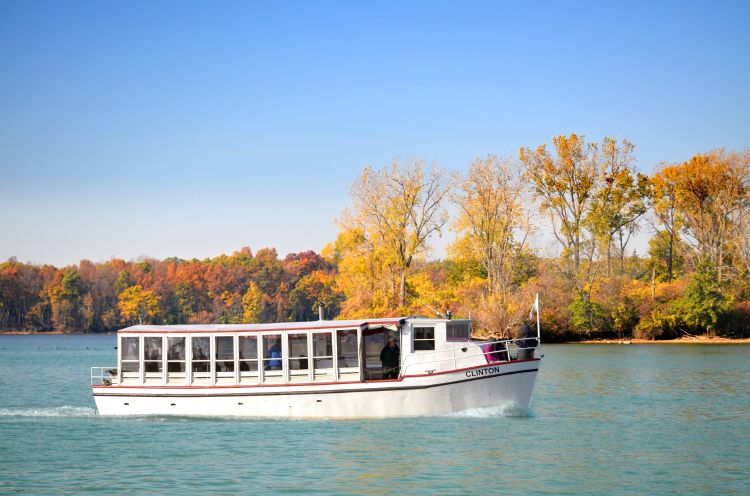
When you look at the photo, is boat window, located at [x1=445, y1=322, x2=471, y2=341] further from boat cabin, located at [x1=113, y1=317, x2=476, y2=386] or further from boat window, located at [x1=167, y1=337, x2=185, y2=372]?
boat window, located at [x1=167, y1=337, x2=185, y2=372]

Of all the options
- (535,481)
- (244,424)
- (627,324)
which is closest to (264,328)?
(244,424)

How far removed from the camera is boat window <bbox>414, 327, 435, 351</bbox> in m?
31.2

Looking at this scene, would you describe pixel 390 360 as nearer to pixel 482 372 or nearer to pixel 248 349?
pixel 482 372

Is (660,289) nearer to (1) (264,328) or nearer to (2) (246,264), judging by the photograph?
(1) (264,328)

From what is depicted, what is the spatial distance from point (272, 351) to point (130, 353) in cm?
518

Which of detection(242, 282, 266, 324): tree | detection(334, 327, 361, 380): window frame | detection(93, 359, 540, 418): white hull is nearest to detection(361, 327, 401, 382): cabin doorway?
detection(334, 327, 361, 380): window frame

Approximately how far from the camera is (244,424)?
100.0 feet

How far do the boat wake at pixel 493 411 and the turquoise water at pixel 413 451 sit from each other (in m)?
0.07

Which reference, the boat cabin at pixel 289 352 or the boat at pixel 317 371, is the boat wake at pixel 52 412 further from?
the boat cabin at pixel 289 352

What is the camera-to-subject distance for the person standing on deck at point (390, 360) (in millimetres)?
Answer: 31125

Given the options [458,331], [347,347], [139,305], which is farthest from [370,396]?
[139,305]

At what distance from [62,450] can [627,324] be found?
6515 cm

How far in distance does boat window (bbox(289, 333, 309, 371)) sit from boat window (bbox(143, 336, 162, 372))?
4749mm

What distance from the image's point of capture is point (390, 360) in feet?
102
